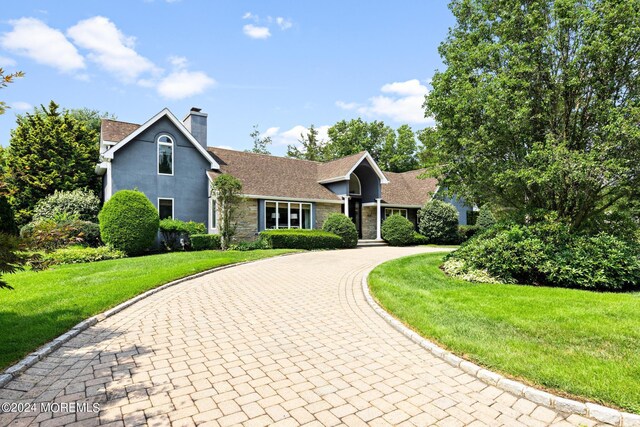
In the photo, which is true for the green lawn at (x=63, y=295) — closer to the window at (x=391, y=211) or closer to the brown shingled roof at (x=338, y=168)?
the brown shingled roof at (x=338, y=168)

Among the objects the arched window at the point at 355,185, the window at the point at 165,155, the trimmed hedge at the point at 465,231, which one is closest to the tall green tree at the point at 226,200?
the window at the point at 165,155

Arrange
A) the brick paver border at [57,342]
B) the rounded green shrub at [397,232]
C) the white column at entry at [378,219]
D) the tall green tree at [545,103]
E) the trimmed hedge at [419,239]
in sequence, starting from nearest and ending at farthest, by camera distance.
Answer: the brick paver border at [57,342] → the tall green tree at [545,103] → the rounded green shrub at [397,232] → the trimmed hedge at [419,239] → the white column at entry at [378,219]

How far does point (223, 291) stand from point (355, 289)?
348cm

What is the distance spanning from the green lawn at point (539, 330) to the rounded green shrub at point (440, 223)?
16430 millimetres

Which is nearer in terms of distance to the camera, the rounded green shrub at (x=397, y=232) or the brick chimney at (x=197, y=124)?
the brick chimney at (x=197, y=124)

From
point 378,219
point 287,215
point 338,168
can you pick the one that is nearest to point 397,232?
point 378,219

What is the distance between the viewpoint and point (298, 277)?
1062cm

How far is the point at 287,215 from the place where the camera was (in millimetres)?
21984

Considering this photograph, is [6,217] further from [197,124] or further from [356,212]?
[356,212]

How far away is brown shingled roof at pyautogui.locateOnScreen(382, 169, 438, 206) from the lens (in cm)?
2751

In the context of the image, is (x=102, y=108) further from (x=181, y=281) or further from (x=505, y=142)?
(x=505, y=142)

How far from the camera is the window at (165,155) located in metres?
19.6

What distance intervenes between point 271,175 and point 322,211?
4424 millimetres

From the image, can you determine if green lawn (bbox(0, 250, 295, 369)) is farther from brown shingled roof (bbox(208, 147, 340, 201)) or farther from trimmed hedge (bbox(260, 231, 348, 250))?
brown shingled roof (bbox(208, 147, 340, 201))
